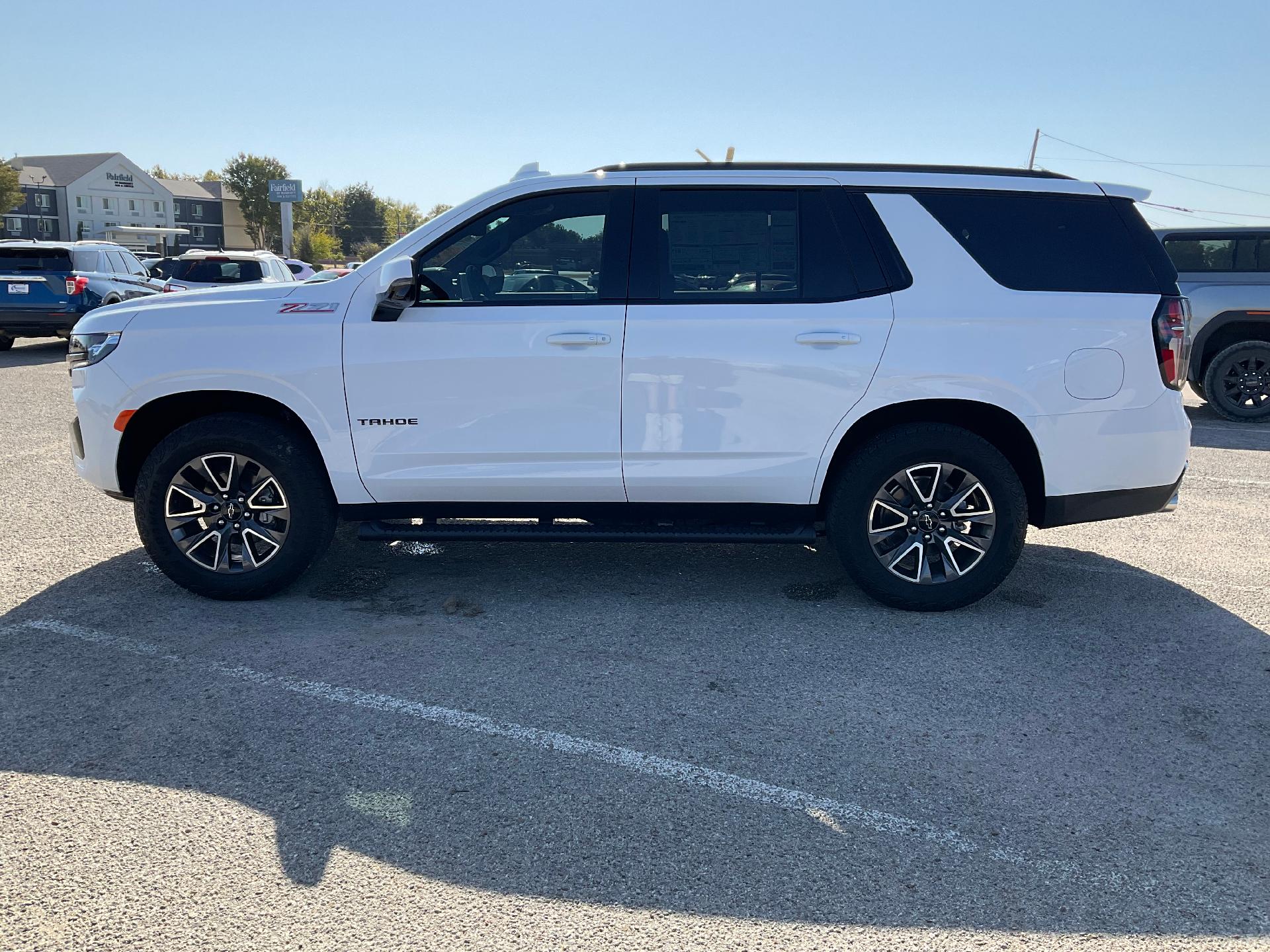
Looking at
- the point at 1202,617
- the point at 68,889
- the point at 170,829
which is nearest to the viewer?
the point at 68,889

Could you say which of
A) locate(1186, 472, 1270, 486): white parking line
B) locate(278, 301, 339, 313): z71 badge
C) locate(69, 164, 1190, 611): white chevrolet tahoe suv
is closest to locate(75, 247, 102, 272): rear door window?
locate(69, 164, 1190, 611): white chevrolet tahoe suv

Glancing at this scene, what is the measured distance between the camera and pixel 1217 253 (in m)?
11.2

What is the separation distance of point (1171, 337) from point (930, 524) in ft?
4.53

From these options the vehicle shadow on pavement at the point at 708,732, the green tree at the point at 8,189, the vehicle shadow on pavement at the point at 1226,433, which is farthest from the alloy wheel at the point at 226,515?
the green tree at the point at 8,189

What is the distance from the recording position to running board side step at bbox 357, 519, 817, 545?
491 cm

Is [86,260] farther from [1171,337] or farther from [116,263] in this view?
[1171,337]

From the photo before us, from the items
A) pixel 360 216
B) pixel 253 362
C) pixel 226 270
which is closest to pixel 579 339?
pixel 253 362

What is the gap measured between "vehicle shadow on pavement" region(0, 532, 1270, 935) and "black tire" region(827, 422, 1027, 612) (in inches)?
6.6

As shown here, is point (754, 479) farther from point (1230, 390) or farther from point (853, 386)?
point (1230, 390)

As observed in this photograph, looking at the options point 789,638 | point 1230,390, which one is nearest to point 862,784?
point 789,638

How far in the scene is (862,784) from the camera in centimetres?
334

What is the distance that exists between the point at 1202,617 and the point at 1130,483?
769mm

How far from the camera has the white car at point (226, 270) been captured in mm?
18969

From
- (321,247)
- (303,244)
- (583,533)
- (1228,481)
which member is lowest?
(1228,481)
